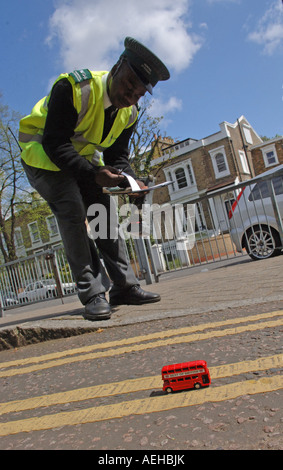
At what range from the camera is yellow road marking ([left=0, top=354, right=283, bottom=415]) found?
4.83ft

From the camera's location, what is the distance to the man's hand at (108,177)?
9.86 feet

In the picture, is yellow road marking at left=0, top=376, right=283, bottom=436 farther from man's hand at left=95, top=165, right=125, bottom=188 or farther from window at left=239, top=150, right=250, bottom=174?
window at left=239, top=150, right=250, bottom=174

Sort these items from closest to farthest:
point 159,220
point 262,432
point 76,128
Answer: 1. point 262,432
2. point 76,128
3. point 159,220

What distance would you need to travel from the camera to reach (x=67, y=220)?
318 centimetres

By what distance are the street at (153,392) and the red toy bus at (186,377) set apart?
0.09 ft

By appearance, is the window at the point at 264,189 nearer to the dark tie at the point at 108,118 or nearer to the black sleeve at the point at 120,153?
the black sleeve at the point at 120,153

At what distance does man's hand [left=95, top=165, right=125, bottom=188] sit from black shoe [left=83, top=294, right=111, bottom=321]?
0.88 metres

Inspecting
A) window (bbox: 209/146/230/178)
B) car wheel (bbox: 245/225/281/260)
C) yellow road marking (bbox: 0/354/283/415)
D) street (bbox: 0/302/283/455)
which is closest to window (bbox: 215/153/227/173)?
window (bbox: 209/146/230/178)

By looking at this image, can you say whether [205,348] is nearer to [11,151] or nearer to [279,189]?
[279,189]

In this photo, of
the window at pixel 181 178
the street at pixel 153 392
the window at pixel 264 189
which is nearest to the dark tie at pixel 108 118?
the street at pixel 153 392

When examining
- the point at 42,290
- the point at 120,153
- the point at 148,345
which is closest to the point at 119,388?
the point at 148,345

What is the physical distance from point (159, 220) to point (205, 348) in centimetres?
673

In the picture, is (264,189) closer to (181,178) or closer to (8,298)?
(8,298)

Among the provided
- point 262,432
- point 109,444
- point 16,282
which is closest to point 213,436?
point 262,432
